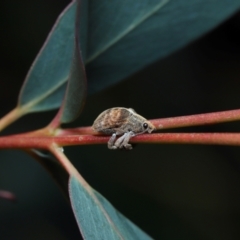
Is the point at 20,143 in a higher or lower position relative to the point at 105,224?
higher

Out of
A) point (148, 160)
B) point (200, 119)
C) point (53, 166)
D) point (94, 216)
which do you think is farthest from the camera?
point (148, 160)

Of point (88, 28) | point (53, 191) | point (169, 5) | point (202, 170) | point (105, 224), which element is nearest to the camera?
point (105, 224)

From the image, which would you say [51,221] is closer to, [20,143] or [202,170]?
[202,170]

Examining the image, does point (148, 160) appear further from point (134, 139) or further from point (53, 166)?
point (134, 139)

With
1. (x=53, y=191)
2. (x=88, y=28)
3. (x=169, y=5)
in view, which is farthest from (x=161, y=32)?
(x=53, y=191)

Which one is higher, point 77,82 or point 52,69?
point 52,69

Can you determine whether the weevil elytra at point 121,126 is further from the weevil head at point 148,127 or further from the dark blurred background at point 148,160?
the dark blurred background at point 148,160

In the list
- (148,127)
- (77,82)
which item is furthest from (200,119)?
(77,82)
